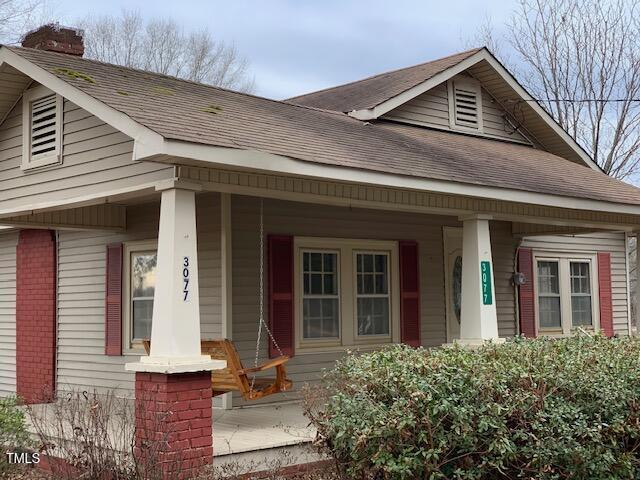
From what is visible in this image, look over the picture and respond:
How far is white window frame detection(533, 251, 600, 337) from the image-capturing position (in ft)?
49.5

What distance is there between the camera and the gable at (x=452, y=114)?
1319 centimetres

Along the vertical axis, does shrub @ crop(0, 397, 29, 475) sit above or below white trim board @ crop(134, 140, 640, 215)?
below

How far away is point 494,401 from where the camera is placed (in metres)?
5.62

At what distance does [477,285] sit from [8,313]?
7.94 meters

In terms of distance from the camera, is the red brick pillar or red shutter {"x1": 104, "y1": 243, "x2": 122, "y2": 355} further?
the red brick pillar

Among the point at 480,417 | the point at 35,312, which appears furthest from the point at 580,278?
the point at 480,417

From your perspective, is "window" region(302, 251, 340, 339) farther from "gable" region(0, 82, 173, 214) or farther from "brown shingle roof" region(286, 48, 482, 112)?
"gable" region(0, 82, 173, 214)

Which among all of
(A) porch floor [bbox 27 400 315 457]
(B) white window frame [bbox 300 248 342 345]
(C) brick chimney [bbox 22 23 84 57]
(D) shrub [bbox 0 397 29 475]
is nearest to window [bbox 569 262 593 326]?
(B) white window frame [bbox 300 248 342 345]

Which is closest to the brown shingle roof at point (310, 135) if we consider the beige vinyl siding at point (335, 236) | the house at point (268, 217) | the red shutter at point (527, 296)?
the house at point (268, 217)

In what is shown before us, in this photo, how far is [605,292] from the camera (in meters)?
16.5

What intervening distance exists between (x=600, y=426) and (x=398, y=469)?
4.99ft

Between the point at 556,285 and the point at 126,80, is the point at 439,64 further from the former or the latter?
the point at 126,80

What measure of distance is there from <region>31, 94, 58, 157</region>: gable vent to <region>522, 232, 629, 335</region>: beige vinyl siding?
10135mm

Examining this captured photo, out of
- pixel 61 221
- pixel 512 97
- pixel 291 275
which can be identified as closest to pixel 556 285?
pixel 512 97
